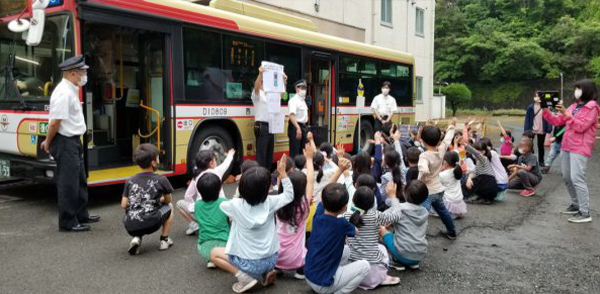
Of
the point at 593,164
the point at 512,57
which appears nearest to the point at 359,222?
the point at 593,164

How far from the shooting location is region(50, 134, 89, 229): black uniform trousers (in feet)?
18.0

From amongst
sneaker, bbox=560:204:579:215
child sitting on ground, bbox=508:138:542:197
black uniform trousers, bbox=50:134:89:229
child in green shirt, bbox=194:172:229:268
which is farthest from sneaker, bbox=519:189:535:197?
black uniform trousers, bbox=50:134:89:229

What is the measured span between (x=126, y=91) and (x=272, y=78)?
2.56 metres

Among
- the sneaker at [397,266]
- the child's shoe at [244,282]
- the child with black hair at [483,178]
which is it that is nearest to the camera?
the child's shoe at [244,282]

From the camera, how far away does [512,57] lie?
40.0 m

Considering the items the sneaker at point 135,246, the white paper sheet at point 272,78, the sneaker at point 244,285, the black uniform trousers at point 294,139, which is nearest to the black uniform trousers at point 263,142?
the black uniform trousers at point 294,139

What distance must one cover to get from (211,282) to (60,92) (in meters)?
2.91

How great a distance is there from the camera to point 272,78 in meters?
8.52

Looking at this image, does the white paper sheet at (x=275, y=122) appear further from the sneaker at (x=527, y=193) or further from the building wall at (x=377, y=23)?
the building wall at (x=377, y=23)

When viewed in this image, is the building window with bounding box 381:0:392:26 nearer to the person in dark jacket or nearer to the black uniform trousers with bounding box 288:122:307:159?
the person in dark jacket

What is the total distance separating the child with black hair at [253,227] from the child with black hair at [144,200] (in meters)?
1.12

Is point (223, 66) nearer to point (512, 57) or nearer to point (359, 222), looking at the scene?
point (359, 222)

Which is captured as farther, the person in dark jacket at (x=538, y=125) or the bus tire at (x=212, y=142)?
the person in dark jacket at (x=538, y=125)

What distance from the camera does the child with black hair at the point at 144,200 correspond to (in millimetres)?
4617
